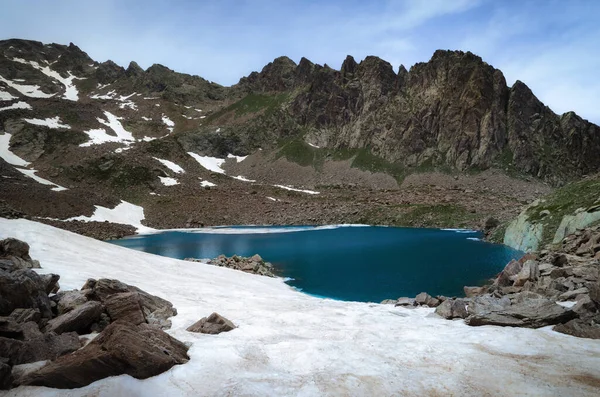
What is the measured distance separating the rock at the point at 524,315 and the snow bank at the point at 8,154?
147500 mm

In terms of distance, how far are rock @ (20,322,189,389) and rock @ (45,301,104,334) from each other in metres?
2.13

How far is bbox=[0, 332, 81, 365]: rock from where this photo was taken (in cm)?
824

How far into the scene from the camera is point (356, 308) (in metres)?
17.3

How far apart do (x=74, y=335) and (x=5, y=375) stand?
2.08 meters

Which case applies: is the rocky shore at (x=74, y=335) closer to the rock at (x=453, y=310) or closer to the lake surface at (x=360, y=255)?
the rock at (x=453, y=310)

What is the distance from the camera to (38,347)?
341 inches

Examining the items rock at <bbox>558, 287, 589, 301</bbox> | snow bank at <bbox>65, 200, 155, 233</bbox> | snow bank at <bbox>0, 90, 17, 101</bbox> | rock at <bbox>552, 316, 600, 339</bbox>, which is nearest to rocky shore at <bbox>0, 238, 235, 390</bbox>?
rock at <bbox>552, 316, 600, 339</bbox>

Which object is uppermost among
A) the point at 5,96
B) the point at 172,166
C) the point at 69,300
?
the point at 5,96

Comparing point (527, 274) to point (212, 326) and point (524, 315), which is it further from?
point (212, 326)

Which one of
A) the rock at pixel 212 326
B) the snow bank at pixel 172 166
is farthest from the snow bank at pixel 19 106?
the rock at pixel 212 326

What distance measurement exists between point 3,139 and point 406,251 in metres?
154

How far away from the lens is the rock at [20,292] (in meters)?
9.84

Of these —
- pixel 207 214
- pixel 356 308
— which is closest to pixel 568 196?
pixel 356 308

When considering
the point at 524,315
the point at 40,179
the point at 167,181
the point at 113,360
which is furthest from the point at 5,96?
the point at 524,315
